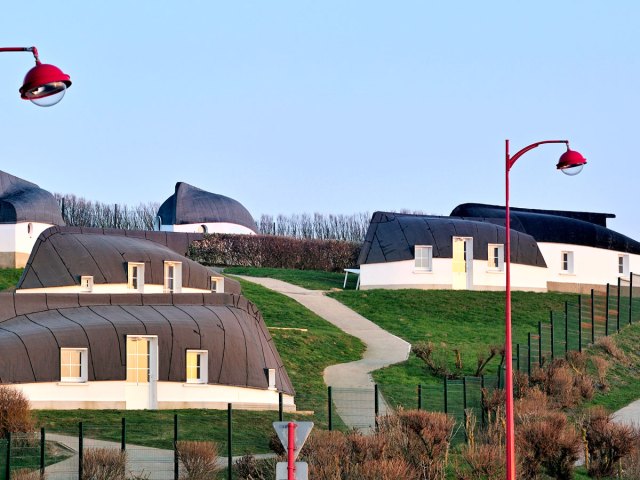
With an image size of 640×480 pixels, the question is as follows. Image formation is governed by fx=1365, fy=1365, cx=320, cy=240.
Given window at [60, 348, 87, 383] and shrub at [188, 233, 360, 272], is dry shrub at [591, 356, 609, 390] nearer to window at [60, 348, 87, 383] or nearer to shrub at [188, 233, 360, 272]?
window at [60, 348, 87, 383]

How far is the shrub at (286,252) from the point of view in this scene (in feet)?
279

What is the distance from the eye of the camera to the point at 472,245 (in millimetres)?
68938

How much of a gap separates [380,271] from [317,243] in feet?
65.2

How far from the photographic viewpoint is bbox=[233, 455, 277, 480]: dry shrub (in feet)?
94.0

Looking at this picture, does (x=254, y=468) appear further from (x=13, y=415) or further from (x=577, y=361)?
(x=577, y=361)

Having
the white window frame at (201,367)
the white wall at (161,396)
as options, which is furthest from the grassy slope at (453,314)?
the white window frame at (201,367)

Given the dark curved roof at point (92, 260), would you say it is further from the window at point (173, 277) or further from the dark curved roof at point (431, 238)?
the dark curved roof at point (431, 238)

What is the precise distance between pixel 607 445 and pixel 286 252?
184 ft

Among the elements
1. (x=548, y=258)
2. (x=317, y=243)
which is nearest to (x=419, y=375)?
(x=548, y=258)

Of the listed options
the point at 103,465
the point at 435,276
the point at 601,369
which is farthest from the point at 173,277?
the point at 103,465

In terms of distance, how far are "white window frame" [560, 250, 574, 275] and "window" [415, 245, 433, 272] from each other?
8.78m

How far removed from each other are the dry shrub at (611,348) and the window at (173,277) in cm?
1656

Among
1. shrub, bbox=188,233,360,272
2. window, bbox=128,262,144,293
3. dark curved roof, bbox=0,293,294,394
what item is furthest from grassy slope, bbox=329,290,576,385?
shrub, bbox=188,233,360,272

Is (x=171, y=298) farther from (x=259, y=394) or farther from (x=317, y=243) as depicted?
(x=317, y=243)
